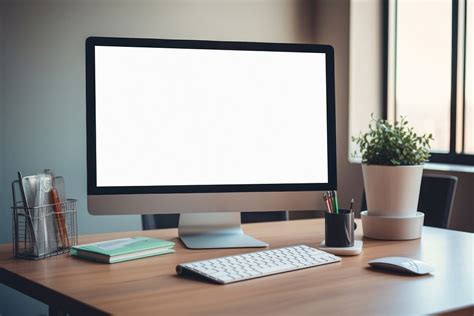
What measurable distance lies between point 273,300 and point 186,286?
17 cm

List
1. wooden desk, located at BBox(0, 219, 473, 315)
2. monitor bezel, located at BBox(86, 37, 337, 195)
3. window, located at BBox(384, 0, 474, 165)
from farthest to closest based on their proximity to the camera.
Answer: window, located at BBox(384, 0, 474, 165) < monitor bezel, located at BBox(86, 37, 337, 195) < wooden desk, located at BBox(0, 219, 473, 315)

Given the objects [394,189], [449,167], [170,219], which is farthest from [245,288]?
[449,167]

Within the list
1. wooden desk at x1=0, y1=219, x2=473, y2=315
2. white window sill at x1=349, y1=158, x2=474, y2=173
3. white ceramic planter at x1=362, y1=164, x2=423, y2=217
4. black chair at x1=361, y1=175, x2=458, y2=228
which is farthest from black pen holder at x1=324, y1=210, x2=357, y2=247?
white window sill at x1=349, y1=158, x2=474, y2=173

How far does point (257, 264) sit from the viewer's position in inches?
46.9

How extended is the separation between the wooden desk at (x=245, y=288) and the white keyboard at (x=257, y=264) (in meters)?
0.02

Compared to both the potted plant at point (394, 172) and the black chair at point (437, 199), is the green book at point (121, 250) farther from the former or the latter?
the black chair at point (437, 199)

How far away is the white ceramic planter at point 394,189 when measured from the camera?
1501 millimetres

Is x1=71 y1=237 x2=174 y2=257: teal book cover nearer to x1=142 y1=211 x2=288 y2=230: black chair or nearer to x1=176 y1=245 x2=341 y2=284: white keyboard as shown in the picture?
x1=176 y1=245 x2=341 y2=284: white keyboard

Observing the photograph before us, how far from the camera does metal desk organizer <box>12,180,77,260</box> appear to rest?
1.28 metres

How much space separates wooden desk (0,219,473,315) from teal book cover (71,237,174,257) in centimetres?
3

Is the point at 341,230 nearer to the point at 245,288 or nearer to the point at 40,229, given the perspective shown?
the point at 245,288

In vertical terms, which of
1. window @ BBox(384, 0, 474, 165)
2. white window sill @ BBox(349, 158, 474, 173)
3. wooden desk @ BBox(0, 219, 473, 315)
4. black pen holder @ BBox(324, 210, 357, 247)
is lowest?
wooden desk @ BBox(0, 219, 473, 315)

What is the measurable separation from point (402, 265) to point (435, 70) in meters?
2.25

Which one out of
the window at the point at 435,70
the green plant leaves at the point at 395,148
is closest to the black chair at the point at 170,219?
the green plant leaves at the point at 395,148
